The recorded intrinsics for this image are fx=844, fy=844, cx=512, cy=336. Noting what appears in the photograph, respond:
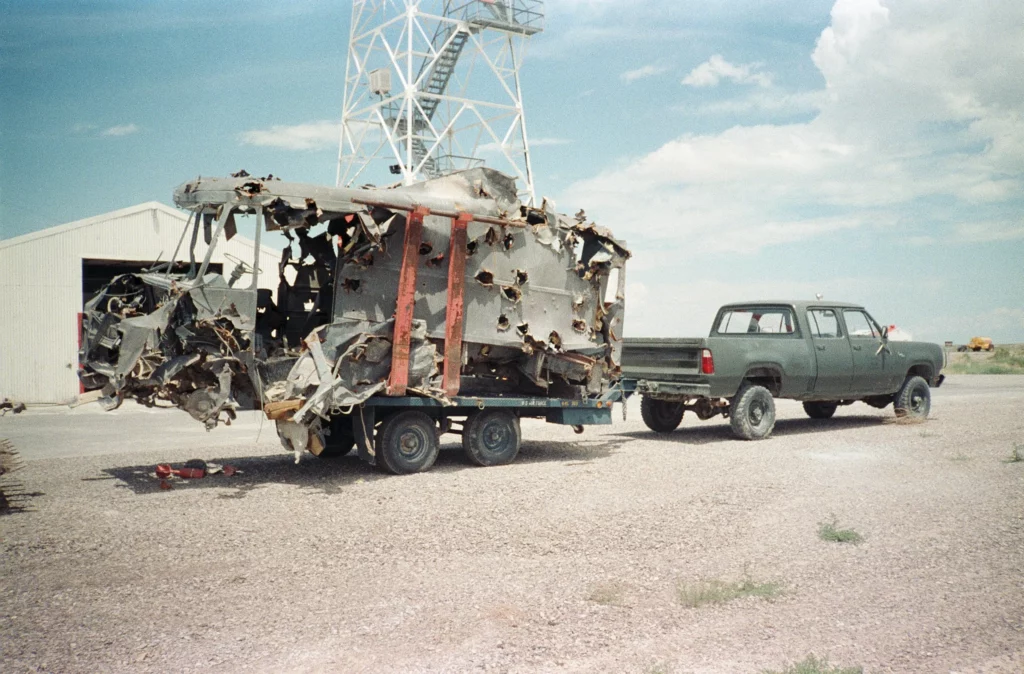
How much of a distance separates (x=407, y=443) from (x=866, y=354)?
8507 mm

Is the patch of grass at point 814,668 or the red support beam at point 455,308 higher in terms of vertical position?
the red support beam at point 455,308

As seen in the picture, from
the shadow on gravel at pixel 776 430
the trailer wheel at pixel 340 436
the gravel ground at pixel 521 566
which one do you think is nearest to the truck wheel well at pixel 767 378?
the shadow on gravel at pixel 776 430

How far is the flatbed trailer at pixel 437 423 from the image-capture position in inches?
389

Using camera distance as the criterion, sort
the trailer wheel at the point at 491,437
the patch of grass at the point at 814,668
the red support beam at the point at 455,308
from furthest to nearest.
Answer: the trailer wheel at the point at 491,437 < the red support beam at the point at 455,308 < the patch of grass at the point at 814,668

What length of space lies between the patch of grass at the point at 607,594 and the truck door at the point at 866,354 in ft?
33.1

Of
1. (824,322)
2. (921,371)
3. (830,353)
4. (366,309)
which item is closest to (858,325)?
(824,322)

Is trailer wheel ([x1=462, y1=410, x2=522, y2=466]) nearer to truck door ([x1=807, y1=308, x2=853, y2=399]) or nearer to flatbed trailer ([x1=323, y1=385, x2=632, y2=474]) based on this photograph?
flatbed trailer ([x1=323, y1=385, x2=632, y2=474])

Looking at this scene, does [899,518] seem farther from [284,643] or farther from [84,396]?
[84,396]

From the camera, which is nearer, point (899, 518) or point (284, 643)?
point (284, 643)

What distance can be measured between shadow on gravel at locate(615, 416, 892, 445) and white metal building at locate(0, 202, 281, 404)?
12047 mm

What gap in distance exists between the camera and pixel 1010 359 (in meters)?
42.8

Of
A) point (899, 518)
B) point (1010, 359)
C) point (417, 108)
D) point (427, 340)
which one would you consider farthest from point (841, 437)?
point (1010, 359)

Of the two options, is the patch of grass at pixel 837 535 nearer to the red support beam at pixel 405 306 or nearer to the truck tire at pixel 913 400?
the red support beam at pixel 405 306

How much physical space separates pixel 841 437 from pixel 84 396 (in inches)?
416
